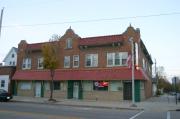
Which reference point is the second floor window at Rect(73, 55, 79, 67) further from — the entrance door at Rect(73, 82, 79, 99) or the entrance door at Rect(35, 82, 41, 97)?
the entrance door at Rect(35, 82, 41, 97)

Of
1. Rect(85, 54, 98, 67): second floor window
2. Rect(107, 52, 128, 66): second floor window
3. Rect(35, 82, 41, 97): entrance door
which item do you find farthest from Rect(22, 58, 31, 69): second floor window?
Rect(107, 52, 128, 66): second floor window

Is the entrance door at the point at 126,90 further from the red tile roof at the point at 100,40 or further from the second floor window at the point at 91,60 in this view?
the red tile roof at the point at 100,40

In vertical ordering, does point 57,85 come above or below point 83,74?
below

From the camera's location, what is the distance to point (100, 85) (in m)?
35.2

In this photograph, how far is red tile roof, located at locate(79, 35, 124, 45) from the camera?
3497cm

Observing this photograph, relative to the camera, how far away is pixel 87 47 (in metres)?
37.0

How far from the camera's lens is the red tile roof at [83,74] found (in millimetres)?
33125

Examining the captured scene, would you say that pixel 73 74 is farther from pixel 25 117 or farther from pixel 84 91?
pixel 25 117

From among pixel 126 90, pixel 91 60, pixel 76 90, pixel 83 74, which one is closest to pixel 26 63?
pixel 76 90

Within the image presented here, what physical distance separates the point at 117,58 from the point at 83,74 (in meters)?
5.23

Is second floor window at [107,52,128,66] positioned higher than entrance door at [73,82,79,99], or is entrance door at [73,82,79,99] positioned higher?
second floor window at [107,52,128,66]

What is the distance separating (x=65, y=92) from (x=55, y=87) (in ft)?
7.08

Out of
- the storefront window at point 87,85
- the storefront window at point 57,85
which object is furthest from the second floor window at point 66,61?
the storefront window at point 87,85

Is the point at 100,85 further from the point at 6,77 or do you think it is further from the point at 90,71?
the point at 6,77
